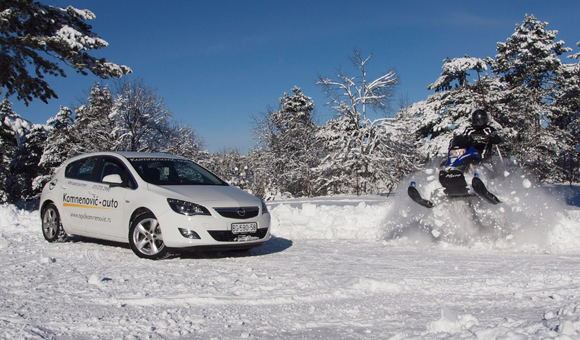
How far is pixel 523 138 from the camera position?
1224 inches

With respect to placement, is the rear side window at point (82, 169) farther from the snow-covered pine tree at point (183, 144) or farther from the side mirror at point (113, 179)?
the snow-covered pine tree at point (183, 144)

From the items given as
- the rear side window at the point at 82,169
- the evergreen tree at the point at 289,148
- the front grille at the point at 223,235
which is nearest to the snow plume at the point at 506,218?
the front grille at the point at 223,235

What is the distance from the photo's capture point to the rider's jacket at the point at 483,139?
26.1 ft

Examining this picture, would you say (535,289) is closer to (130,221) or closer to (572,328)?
(572,328)

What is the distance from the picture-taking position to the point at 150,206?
264 inches

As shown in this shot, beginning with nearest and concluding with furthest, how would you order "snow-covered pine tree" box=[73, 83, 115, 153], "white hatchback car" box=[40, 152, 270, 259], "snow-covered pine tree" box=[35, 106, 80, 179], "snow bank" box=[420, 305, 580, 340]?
"snow bank" box=[420, 305, 580, 340] → "white hatchback car" box=[40, 152, 270, 259] → "snow-covered pine tree" box=[73, 83, 115, 153] → "snow-covered pine tree" box=[35, 106, 80, 179]

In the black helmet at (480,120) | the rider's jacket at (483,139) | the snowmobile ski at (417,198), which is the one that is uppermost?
the black helmet at (480,120)

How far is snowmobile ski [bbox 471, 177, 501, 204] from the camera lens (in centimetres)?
742

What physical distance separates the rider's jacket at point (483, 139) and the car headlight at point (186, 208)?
4.61m

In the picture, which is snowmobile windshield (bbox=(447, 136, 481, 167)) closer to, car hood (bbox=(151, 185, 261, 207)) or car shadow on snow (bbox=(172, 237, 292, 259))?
car shadow on snow (bbox=(172, 237, 292, 259))

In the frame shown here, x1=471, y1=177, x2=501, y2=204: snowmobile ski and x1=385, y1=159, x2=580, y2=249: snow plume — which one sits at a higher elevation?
x1=471, y1=177, x2=501, y2=204: snowmobile ski

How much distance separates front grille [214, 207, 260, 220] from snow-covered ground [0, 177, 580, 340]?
658mm

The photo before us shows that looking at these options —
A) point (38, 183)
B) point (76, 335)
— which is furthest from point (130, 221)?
point (38, 183)

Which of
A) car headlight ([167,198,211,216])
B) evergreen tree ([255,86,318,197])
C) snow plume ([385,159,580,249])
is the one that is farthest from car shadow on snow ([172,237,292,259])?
evergreen tree ([255,86,318,197])
